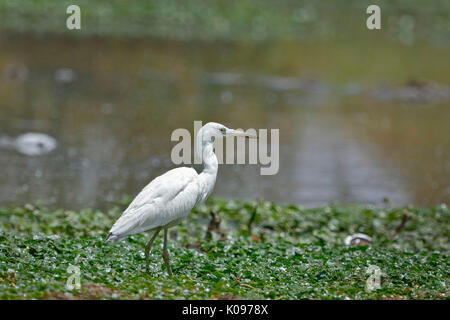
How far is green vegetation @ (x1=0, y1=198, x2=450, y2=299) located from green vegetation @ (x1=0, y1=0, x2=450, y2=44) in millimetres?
18366

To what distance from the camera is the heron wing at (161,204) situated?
773 centimetres

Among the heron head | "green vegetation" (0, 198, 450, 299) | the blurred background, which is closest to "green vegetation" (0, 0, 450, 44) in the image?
the blurred background

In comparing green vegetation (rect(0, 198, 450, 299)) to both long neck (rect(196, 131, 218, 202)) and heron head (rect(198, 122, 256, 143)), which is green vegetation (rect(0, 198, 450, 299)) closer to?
long neck (rect(196, 131, 218, 202))

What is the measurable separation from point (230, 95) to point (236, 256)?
13.8 metres

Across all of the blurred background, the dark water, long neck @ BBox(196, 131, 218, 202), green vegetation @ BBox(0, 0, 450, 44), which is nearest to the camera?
long neck @ BBox(196, 131, 218, 202)

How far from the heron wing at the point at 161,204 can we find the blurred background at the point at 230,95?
5.37m

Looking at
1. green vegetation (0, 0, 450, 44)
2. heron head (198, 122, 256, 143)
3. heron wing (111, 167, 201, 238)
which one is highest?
green vegetation (0, 0, 450, 44)

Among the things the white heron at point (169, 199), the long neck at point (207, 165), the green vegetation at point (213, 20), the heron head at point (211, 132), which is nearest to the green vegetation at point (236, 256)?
the white heron at point (169, 199)

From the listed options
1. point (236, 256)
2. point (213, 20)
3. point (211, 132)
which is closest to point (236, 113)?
point (236, 256)

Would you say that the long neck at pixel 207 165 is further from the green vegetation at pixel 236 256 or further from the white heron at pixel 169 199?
the green vegetation at pixel 236 256

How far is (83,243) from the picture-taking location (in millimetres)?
8945

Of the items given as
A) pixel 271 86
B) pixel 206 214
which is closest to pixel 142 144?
pixel 206 214

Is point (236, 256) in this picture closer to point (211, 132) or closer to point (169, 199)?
point (169, 199)

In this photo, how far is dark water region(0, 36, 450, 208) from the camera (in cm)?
1496
